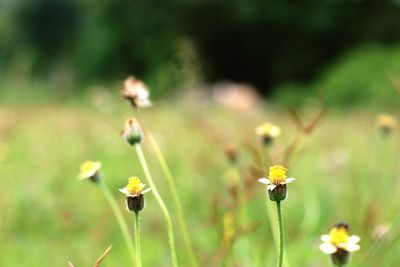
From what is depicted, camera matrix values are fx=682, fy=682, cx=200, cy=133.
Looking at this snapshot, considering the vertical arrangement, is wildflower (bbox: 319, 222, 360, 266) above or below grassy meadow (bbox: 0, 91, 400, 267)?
below

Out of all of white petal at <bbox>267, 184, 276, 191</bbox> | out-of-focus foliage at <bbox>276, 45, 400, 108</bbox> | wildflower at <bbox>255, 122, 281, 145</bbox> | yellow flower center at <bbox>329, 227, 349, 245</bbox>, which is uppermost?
out-of-focus foliage at <bbox>276, 45, 400, 108</bbox>

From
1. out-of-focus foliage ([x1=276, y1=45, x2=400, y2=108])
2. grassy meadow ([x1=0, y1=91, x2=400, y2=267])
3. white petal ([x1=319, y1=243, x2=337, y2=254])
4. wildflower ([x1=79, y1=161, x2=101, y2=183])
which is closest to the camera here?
white petal ([x1=319, y1=243, x2=337, y2=254])

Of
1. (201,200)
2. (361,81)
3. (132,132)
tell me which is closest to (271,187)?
(132,132)

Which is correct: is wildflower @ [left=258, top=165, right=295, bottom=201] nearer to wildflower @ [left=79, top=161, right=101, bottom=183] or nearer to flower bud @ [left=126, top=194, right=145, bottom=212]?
flower bud @ [left=126, top=194, right=145, bottom=212]

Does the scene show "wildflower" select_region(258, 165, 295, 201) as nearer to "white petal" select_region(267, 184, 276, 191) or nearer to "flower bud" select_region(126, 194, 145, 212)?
"white petal" select_region(267, 184, 276, 191)

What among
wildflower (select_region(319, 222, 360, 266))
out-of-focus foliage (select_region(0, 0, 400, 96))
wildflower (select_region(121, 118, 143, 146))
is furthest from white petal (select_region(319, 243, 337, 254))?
out-of-focus foliage (select_region(0, 0, 400, 96))

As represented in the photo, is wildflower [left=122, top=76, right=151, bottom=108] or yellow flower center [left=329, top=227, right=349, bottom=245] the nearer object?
yellow flower center [left=329, top=227, right=349, bottom=245]

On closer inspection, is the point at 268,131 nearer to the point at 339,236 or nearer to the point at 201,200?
the point at 339,236

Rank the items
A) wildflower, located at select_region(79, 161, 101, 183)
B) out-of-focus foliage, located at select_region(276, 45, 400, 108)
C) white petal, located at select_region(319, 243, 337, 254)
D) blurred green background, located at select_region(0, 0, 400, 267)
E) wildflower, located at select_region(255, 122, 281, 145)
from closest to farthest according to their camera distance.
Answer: white petal, located at select_region(319, 243, 337, 254)
wildflower, located at select_region(79, 161, 101, 183)
wildflower, located at select_region(255, 122, 281, 145)
blurred green background, located at select_region(0, 0, 400, 267)
out-of-focus foliage, located at select_region(276, 45, 400, 108)
